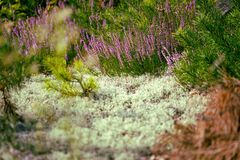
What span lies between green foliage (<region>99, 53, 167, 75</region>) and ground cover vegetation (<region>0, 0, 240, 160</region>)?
0.04ft

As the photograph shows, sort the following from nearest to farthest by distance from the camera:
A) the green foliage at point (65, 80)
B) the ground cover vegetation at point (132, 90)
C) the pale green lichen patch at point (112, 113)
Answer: the ground cover vegetation at point (132, 90) < the pale green lichen patch at point (112, 113) < the green foliage at point (65, 80)

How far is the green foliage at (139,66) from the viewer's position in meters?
5.43

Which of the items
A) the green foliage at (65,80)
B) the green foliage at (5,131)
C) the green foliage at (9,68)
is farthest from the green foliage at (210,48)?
the green foliage at (5,131)

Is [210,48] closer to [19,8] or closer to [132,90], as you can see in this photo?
[132,90]

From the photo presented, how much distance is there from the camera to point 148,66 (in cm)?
545

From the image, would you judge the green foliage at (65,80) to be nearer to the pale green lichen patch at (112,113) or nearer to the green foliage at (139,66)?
the pale green lichen patch at (112,113)

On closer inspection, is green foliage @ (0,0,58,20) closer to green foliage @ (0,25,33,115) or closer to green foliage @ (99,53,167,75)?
green foliage @ (99,53,167,75)

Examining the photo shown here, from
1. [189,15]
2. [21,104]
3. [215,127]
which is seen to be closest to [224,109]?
[215,127]

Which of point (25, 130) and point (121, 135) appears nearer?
point (121, 135)

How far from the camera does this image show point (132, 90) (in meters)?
5.04

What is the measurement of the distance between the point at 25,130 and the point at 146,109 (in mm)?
1094

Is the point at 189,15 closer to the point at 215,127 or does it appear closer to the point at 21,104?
the point at 21,104

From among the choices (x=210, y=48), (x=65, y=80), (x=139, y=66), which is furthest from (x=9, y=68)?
(x=210, y=48)

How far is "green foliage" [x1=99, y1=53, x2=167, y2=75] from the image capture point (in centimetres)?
543
